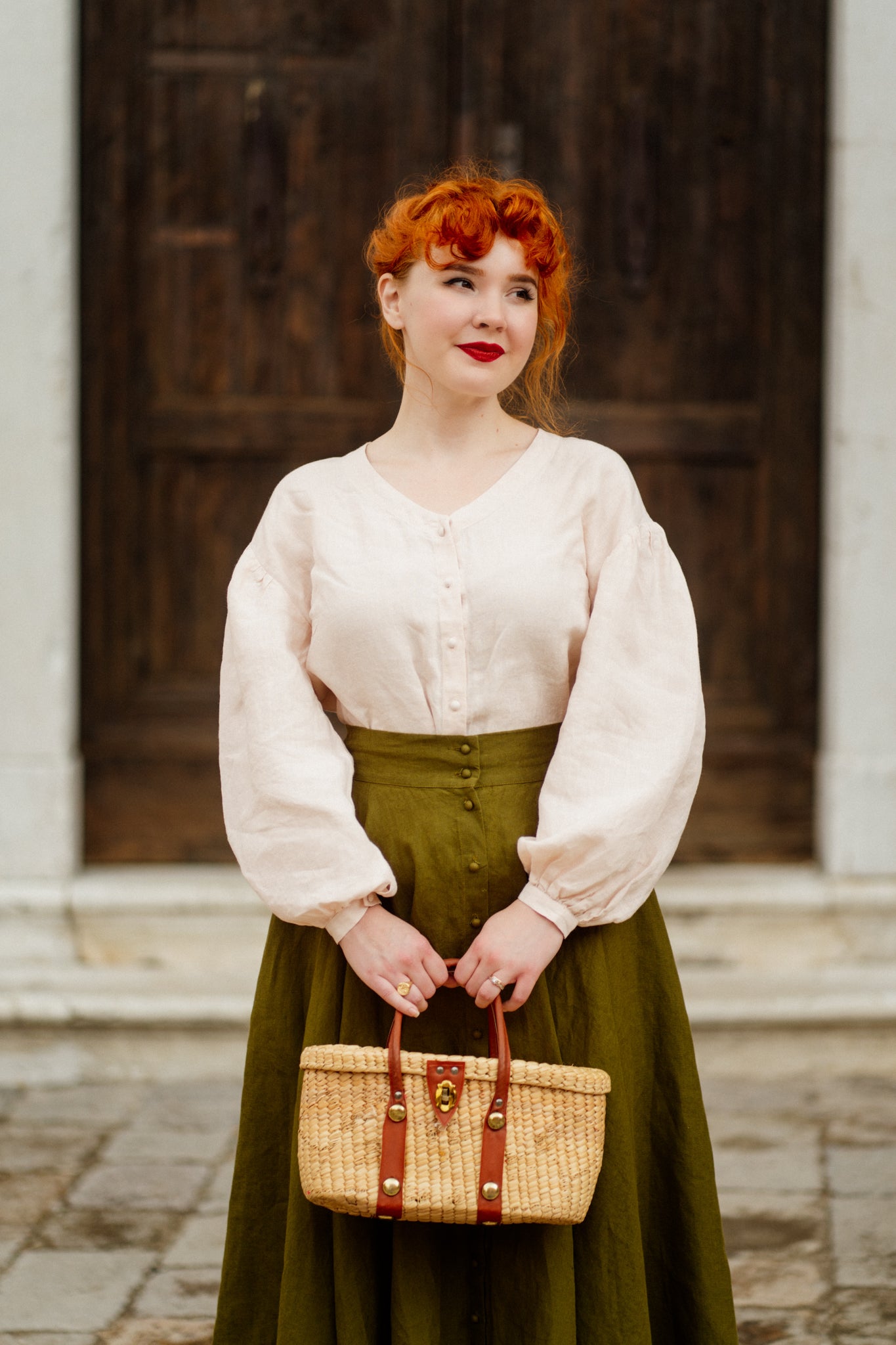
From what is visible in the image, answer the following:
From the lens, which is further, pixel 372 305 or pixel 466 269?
pixel 372 305

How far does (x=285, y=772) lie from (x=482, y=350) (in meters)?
0.56

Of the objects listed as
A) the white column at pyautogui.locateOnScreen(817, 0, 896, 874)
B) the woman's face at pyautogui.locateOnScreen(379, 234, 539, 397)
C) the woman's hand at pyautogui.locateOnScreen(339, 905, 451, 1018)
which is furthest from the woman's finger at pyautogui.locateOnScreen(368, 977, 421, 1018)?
the white column at pyautogui.locateOnScreen(817, 0, 896, 874)

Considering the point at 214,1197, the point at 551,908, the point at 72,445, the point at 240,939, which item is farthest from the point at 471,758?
Answer: the point at 72,445

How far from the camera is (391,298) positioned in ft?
6.18

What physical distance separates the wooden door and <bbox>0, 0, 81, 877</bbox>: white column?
19 cm

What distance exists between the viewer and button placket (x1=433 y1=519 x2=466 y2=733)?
1778 millimetres

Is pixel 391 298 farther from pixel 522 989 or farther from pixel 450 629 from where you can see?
pixel 522 989

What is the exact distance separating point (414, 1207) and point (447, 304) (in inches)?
41.4

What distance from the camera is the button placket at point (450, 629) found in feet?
5.83

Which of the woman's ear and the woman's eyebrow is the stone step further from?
the woman's eyebrow

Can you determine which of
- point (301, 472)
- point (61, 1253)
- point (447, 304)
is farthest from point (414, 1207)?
point (61, 1253)

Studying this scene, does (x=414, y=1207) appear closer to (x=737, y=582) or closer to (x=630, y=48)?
(x=737, y=582)

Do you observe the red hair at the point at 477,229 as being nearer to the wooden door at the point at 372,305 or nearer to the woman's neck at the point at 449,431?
the woman's neck at the point at 449,431

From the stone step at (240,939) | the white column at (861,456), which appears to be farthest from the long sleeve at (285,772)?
the white column at (861,456)
